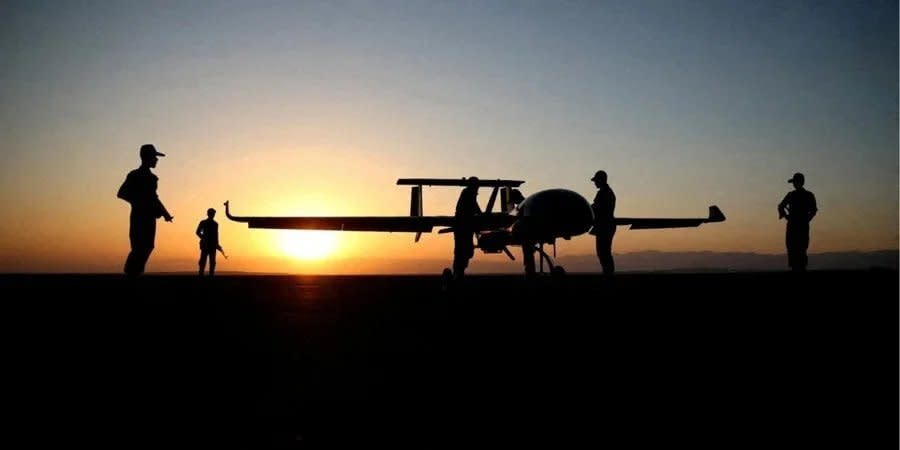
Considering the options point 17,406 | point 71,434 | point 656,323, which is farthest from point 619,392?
point 656,323

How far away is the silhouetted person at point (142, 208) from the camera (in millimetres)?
9656

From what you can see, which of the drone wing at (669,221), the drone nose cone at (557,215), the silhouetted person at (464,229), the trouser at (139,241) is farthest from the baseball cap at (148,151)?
the drone wing at (669,221)

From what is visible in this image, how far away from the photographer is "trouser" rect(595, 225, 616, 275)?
1286 cm

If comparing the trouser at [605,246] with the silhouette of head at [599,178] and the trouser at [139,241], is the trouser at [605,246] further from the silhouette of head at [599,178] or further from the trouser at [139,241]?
the trouser at [139,241]

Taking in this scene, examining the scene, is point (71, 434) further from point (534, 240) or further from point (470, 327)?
point (534, 240)

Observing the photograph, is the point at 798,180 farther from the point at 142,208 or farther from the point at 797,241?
the point at 142,208

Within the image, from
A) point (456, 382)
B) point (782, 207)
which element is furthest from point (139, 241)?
point (782, 207)

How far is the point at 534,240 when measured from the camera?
12.7m

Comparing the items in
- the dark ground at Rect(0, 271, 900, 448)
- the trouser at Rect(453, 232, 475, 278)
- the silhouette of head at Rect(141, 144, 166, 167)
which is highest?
the silhouette of head at Rect(141, 144, 166, 167)

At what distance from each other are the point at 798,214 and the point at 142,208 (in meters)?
13.0

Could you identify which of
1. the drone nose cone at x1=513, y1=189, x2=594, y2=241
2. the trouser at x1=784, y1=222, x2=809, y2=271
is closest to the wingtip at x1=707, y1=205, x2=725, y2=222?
the trouser at x1=784, y1=222, x2=809, y2=271

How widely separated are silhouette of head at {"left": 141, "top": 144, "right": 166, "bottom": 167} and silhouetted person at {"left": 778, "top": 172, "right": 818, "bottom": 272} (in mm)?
12379

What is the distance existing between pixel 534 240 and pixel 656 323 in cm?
662

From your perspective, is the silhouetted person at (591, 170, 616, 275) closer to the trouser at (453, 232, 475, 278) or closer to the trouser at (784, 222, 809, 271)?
the trouser at (453, 232, 475, 278)
